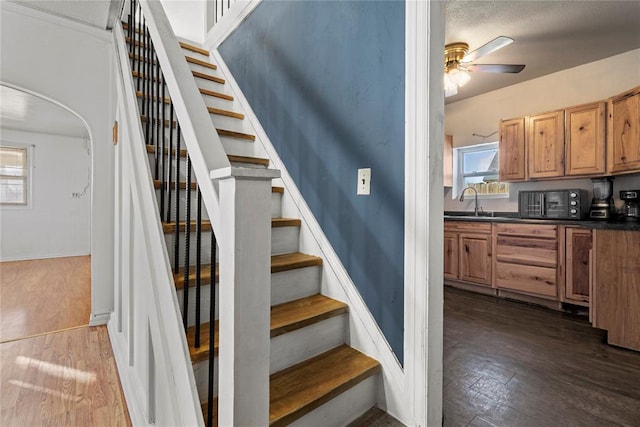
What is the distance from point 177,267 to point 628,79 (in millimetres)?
4581

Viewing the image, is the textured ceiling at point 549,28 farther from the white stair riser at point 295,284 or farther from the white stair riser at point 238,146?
the white stair riser at point 295,284

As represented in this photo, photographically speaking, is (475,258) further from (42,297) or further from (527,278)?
(42,297)

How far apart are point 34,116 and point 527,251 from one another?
7388 mm

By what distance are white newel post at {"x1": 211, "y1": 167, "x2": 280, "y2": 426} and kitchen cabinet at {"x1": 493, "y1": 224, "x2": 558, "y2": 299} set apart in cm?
342

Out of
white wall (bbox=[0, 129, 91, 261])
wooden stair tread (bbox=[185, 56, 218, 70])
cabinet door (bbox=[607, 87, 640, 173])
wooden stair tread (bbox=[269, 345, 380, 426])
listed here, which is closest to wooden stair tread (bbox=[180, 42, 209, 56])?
wooden stair tread (bbox=[185, 56, 218, 70])

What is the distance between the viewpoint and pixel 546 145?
11.4 ft

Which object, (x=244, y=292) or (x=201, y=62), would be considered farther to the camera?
(x=201, y=62)

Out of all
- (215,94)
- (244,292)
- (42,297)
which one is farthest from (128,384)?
(42,297)

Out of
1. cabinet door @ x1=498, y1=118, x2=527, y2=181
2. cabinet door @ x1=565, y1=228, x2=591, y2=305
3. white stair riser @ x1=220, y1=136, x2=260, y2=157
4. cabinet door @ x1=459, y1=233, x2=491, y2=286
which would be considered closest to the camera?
white stair riser @ x1=220, y1=136, x2=260, y2=157

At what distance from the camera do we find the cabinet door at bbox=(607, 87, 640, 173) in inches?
106

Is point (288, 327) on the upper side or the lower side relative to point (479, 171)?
lower

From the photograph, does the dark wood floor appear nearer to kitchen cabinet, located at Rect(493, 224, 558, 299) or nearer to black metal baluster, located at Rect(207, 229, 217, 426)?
kitchen cabinet, located at Rect(493, 224, 558, 299)

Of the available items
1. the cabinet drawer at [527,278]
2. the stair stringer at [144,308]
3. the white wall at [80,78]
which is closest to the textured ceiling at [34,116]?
the white wall at [80,78]

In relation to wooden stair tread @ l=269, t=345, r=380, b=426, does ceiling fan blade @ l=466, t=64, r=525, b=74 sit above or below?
above
